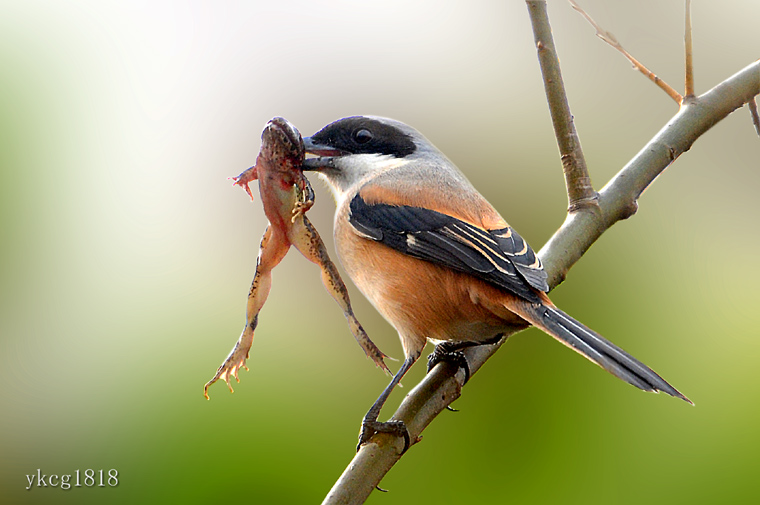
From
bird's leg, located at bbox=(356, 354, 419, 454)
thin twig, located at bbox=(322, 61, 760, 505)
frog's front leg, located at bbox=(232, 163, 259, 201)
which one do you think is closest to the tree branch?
thin twig, located at bbox=(322, 61, 760, 505)

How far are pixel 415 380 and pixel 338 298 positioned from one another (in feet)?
→ 2.78

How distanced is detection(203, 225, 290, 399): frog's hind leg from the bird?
41 centimetres

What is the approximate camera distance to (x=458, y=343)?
229cm

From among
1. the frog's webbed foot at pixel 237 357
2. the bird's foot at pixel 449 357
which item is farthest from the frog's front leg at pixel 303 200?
the bird's foot at pixel 449 357

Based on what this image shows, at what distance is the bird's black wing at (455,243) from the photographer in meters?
1.98

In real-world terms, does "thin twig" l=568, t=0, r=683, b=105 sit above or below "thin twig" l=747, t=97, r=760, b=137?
above

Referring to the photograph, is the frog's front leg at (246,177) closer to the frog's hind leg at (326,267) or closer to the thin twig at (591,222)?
the frog's hind leg at (326,267)

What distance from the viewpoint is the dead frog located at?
5.59 ft

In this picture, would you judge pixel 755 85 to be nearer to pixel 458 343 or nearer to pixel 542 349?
pixel 542 349

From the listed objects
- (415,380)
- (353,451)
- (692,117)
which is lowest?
(353,451)

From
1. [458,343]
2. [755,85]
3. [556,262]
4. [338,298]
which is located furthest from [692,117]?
[338,298]

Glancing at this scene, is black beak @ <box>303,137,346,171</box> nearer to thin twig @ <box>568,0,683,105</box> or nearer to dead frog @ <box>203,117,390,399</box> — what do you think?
dead frog @ <box>203,117,390,399</box>

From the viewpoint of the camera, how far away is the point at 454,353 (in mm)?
2199

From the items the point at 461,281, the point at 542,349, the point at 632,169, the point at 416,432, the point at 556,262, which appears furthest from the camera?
the point at 542,349
